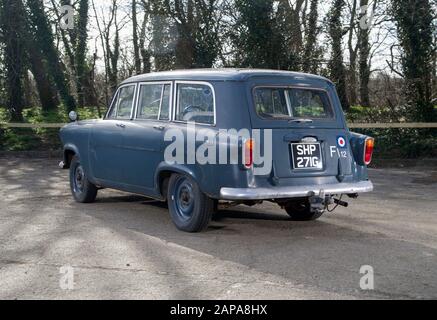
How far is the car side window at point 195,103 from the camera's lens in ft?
22.9

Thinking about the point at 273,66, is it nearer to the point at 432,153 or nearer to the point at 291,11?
the point at 291,11

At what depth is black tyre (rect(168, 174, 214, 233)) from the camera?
6.87 m

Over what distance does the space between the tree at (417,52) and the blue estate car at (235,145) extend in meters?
8.61

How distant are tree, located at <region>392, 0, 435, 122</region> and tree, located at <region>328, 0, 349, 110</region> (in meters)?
2.30

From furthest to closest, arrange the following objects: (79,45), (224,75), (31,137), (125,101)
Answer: (79,45), (31,137), (125,101), (224,75)

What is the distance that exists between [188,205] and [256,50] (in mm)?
11285

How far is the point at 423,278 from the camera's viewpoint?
532 centimetres

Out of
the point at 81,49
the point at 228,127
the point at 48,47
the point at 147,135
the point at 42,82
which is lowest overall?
the point at 147,135

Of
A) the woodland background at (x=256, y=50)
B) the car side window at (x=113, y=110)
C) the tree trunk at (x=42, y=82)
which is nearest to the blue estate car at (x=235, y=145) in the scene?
the car side window at (x=113, y=110)

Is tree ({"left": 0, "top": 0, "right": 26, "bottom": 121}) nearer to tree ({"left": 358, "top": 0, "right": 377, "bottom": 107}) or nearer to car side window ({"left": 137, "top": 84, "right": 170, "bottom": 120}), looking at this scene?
tree ({"left": 358, "top": 0, "right": 377, "bottom": 107})

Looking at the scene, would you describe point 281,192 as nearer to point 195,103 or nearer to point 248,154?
point 248,154

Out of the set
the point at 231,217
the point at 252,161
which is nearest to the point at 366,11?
the point at 231,217

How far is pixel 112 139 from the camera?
8.26 metres
